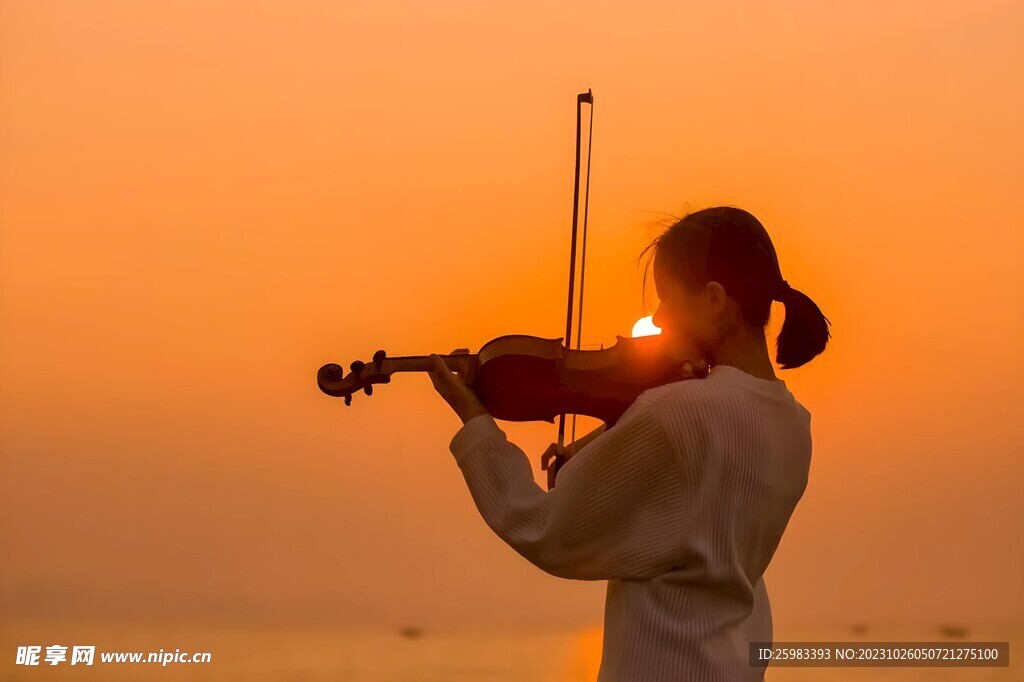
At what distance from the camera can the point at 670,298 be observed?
4.57 feet

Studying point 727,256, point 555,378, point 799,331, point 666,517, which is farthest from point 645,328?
point 666,517

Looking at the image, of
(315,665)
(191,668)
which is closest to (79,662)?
(191,668)

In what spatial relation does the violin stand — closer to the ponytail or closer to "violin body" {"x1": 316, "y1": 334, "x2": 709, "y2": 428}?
"violin body" {"x1": 316, "y1": 334, "x2": 709, "y2": 428}

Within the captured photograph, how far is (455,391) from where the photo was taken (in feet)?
5.00

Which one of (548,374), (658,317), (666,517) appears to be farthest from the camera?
(548,374)

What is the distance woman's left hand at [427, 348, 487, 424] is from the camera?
1480 mm

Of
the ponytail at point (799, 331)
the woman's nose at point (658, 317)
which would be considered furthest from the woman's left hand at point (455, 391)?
the ponytail at point (799, 331)

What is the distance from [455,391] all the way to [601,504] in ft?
0.95

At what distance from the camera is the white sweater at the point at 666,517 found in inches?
50.8

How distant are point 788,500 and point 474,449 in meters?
0.36

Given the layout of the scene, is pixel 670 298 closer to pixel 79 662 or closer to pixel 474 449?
pixel 474 449

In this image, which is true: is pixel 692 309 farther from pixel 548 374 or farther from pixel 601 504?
pixel 548 374

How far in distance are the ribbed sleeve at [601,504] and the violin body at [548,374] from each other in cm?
31

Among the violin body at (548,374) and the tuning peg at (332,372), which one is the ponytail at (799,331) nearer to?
the violin body at (548,374)
